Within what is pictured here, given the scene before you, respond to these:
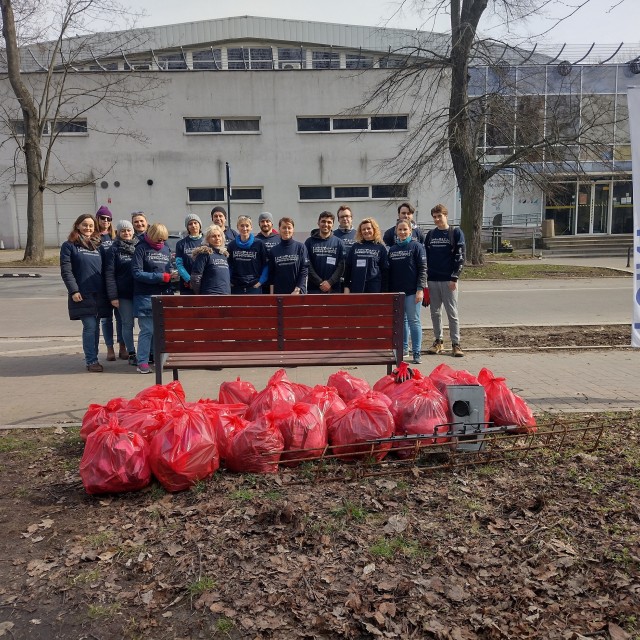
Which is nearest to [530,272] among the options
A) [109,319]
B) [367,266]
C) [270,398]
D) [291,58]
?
[367,266]

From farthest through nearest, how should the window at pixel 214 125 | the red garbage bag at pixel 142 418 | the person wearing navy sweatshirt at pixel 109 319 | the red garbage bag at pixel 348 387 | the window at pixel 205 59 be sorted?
1. the window at pixel 205 59
2. the window at pixel 214 125
3. the person wearing navy sweatshirt at pixel 109 319
4. the red garbage bag at pixel 348 387
5. the red garbage bag at pixel 142 418

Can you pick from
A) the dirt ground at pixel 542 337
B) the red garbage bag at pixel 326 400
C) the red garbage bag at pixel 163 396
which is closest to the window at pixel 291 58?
the dirt ground at pixel 542 337

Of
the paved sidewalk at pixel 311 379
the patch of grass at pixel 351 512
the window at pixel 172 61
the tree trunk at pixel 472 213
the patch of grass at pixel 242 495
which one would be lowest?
the patch of grass at pixel 351 512

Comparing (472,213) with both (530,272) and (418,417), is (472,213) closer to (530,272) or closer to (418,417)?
(530,272)

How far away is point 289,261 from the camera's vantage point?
7.48 meters

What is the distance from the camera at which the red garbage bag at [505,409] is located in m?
4.79

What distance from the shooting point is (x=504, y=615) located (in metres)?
2.74

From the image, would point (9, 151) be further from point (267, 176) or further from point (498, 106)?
point (498, 106)

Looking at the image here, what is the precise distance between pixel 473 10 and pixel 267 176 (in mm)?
13101

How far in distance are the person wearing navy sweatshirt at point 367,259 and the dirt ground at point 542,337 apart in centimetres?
166

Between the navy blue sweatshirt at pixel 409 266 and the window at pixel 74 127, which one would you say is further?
the window at pixel 74 127

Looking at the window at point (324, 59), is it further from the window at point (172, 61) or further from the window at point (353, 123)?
the window at point (172, 61)

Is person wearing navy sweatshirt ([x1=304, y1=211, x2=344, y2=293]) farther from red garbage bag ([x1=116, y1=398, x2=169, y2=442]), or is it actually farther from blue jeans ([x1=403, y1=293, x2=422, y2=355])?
red garbage bag ([x1=116, y1=398, x2=169, y2=442])

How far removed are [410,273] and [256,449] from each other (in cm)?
396
